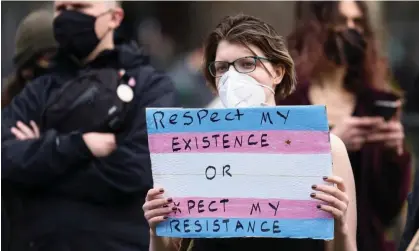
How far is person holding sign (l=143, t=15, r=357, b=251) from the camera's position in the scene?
3.07m

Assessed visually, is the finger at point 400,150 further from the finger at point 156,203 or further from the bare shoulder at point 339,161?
the finger at point 156,203

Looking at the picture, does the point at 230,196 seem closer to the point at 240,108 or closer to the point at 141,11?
the point at 240,108

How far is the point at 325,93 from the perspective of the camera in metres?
5.26

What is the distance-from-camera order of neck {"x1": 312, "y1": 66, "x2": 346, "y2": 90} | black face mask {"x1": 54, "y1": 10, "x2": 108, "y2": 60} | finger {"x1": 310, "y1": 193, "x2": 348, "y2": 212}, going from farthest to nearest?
neck {"x1": 312, "y1": 66, "x2": 346, "y2": 90}, black face mask {"x1": 54, "y1": 10, "x2": 108, "y2": 60}, finger {"x1": 310, "y1": 193, "x2": 348, "y2": 212}

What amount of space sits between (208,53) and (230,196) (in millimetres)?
538

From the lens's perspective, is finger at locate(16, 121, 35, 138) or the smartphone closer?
finger at locate(16, 121, 35, 138)

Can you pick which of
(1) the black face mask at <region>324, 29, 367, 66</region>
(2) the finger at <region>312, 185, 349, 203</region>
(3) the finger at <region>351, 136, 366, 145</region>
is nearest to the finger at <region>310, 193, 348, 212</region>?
(2) the finger at <region>312, 185, 349, 203</region>

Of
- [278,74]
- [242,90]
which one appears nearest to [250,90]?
[242,90]

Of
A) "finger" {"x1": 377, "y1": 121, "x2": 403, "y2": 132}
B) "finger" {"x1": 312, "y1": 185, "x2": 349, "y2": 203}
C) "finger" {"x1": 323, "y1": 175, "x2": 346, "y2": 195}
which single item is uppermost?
"finger" {"x1": 323, "y1": 175, "x2": 346, "y2": 195}

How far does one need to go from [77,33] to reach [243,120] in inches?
77.0

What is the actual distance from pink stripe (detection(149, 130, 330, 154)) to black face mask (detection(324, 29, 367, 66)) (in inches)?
91.5

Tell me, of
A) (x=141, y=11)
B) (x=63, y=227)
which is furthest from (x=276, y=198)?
(x=141, y=11)

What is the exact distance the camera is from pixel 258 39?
10.4 feet

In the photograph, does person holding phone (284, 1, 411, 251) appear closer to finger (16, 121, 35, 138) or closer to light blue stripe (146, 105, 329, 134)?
finger (16, 121, 35, 138)
